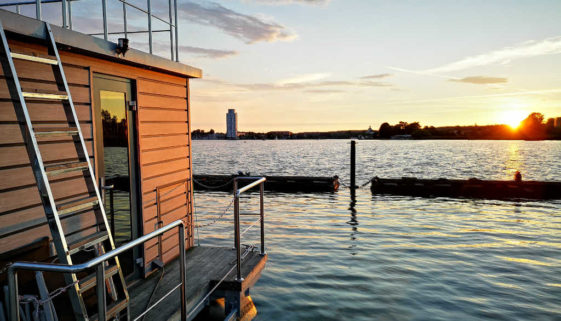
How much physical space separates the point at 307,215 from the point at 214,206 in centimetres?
534

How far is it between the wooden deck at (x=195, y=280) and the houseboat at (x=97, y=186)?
0.02 meters

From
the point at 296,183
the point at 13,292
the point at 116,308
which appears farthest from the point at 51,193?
the point at 296,183

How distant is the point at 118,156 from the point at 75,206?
206 cm

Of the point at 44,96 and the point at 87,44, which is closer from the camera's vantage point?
the point at 44,96

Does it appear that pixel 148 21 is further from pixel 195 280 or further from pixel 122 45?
pixel 195 280

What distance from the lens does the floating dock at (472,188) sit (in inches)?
802

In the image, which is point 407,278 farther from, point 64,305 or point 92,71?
point 92,71

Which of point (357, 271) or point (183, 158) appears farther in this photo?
point (357, 271)

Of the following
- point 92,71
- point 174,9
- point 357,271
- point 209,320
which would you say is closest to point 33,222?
point 92,71

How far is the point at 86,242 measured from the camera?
3.43 meters

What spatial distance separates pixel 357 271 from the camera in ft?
29.8

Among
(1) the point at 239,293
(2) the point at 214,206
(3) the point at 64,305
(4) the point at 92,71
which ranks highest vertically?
(4) the point at 92,71

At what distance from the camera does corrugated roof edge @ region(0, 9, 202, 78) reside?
3.56 meters

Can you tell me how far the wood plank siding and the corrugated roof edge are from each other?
19 centimetres
